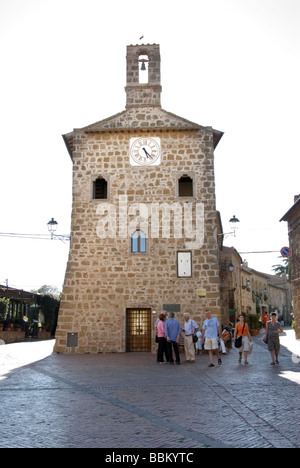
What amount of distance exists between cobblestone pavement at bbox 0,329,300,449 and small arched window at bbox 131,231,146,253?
704 cm

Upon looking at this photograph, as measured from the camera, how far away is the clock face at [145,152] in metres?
20.0

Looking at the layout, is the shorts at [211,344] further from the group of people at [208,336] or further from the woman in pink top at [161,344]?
the woman in pink top at [161,344]

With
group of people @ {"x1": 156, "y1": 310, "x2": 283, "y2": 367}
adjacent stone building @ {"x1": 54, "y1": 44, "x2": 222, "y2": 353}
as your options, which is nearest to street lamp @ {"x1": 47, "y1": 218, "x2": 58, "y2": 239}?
adjacent stone building @ {"x1": 54, "y1": 44, "x2": 222, "y2": 353}

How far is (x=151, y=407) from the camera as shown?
7.20 m

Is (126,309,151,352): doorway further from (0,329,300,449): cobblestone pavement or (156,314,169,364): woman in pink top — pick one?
(0,329,300,449): cobblestone pavement

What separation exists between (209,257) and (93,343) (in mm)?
5641

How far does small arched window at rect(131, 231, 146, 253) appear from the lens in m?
19.3

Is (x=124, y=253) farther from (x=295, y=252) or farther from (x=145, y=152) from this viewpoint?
(x=295, y=252)

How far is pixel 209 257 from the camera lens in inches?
750

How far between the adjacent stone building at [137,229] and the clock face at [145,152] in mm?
42

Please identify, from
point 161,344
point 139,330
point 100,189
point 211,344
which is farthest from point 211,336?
point 100,189

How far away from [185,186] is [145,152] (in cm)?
220

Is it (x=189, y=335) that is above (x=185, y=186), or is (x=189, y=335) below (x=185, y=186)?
below
